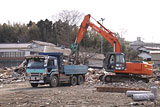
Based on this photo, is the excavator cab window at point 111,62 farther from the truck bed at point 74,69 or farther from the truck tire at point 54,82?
the truck tire at point 54,82

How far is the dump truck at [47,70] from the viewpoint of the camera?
21125 mm

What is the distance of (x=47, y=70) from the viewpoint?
2128cm

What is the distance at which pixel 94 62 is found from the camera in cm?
5688

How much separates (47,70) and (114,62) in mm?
6268

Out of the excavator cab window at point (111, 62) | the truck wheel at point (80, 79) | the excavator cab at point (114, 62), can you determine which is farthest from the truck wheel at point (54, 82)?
the excavator cab window at point (111, 62)

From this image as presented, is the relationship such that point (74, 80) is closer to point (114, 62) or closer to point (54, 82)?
point (54, 82)

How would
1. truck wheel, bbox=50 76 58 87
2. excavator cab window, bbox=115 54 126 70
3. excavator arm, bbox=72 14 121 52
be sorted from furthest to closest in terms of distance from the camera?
excavator arm, bbox=72 14 121 52, excavator cab window, bbox=115 54 126 70, truck wheel, bbox=50 76 58 87

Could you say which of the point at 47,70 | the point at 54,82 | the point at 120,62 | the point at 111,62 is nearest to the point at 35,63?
the point at 47,70

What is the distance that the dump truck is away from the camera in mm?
A: 21125

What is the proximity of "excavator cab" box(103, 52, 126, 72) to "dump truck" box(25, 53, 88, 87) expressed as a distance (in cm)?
304

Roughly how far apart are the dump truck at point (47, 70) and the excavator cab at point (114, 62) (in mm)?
3043

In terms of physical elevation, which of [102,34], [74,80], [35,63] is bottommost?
[74,80]

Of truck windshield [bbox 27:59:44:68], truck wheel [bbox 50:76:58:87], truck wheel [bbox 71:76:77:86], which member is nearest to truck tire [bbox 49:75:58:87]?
truck wheel [bbox 50:76:58:87]

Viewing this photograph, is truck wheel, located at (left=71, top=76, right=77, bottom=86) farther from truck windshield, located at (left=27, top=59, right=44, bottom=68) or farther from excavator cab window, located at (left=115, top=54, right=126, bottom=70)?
truck windshield, located at (left=27, top=59, right=44, bottom=68)
